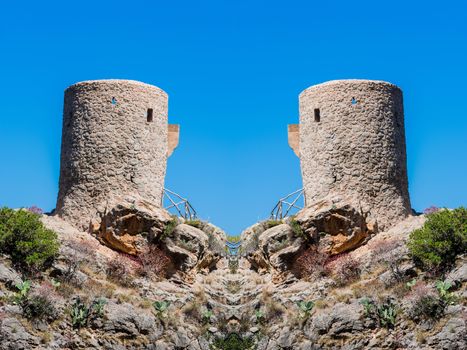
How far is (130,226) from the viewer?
135ft

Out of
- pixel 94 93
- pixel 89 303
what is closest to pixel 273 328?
pixel 89 303

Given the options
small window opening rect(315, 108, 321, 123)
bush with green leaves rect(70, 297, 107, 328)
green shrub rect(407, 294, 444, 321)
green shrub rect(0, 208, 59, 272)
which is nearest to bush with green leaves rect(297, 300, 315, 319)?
green shrub rect(407, 294, 444, 321)

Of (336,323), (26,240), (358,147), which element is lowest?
(336,323)

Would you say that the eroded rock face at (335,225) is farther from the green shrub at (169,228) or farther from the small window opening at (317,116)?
the green shrub at (169,228)

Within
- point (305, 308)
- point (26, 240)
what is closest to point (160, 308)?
point (305, 308)

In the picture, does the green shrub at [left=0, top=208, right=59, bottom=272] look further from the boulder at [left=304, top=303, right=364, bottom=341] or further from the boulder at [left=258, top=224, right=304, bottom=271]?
the boulder at [left=304, top=303, right=364, bottom=341]

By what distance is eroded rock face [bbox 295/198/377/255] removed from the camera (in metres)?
40.8

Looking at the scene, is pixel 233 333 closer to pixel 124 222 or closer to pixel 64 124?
pixel 124 222

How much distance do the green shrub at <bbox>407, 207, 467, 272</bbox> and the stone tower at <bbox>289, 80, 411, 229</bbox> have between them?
14.5 ft

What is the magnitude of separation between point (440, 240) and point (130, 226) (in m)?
11.2

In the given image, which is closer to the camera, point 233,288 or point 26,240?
point 233,288

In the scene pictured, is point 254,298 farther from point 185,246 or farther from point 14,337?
point 14,337

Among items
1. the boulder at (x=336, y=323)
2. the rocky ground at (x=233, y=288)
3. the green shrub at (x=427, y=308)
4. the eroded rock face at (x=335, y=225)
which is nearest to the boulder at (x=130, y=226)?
the rocky ground at (x=233, y=288)

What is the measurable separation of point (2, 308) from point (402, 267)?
13.3m
